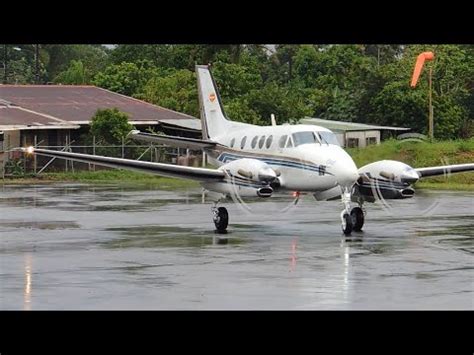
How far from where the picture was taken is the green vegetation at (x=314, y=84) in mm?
60438

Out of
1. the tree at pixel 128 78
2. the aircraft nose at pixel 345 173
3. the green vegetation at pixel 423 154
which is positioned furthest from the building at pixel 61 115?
the aircraft nose at pixel 345 173

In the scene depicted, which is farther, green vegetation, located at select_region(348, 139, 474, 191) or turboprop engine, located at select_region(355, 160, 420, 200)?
green vegetation, located at select_region(348, 139, 474, 191)

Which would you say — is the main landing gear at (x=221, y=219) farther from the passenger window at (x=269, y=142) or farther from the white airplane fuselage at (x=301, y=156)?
the passenger window at (x=269, y=142)

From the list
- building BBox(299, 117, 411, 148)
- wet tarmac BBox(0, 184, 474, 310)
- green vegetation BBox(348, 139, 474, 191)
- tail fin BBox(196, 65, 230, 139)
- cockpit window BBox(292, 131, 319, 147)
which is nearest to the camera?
wet tarmac BBox(0, 184, 474, 310)

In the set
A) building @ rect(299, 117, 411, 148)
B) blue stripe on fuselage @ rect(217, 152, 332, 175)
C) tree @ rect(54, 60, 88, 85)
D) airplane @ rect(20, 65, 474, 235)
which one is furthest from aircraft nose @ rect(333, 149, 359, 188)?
tree @ rect(54, 60, 88, 85)

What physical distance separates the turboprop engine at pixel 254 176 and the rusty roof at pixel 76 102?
31.7 meters

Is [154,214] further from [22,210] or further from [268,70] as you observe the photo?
[268,70]

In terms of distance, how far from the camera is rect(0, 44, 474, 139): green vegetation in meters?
60.4

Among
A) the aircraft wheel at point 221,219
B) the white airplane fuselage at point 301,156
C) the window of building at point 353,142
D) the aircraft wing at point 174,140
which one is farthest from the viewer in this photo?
the window of building at point 353,142

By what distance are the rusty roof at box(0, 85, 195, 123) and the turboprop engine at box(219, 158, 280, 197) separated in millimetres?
31697

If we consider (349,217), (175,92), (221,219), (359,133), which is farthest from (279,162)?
(175,92)

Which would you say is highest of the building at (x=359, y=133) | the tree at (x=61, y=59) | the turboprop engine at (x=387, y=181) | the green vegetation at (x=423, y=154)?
the tree at (x=61, y=59)

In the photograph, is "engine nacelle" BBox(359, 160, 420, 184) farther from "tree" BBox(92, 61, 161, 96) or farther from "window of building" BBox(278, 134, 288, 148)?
"tree" BBox(92, 61, 161, 96)
